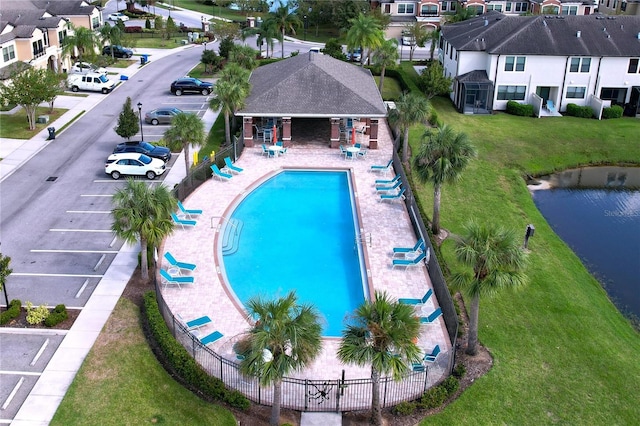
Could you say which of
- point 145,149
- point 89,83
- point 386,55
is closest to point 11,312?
point 145,149

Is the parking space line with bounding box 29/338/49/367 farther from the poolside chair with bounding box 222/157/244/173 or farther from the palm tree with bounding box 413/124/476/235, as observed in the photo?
the poolside chair with bounding box 222/157/244/173

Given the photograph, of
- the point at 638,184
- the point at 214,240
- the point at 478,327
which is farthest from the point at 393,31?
the point at 478,327

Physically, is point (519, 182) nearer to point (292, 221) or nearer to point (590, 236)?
point (590, 236)

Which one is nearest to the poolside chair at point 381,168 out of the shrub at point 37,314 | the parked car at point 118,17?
the shrub at point 37,314

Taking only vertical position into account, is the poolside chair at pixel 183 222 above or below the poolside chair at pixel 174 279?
above

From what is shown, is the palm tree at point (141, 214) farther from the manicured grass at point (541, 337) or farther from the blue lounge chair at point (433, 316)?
the manicured grass at point (541, 337)

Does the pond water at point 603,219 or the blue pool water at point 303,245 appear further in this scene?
the pond water at point 603,219
